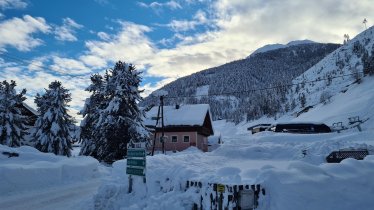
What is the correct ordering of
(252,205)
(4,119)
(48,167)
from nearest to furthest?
(252,205)
(48,167)
(4,119)

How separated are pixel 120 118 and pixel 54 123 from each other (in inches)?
331

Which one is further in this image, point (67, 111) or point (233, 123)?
point (233, 123)

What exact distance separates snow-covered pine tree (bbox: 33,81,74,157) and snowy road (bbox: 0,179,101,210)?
19233 mm

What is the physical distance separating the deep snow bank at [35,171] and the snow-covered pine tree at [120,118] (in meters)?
7.96

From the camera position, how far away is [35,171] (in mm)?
15734

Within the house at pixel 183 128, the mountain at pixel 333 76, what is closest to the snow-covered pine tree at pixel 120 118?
the house at pixel 183 128

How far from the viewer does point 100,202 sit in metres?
10.1

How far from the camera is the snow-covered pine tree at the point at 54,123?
33062mm

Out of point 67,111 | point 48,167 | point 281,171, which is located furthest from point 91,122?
point 281,171

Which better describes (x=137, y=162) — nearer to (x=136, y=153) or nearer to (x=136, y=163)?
(x=136, y=163)

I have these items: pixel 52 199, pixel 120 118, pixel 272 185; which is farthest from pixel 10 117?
pixel 272 185

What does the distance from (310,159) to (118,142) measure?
19.7 meters

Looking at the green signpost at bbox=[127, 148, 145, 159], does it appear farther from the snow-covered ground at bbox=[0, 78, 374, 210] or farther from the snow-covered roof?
the snow-covered roof

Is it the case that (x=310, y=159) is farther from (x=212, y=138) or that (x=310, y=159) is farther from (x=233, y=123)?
(x=233, y=123)
